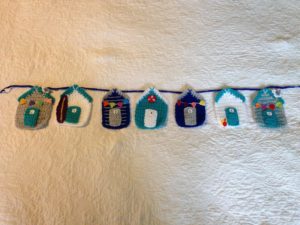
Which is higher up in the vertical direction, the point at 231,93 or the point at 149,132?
the point at 231,93

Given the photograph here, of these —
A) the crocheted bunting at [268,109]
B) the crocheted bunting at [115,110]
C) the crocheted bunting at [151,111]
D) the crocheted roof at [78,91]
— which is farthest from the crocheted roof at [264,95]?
the crocheted roof at [78,91]

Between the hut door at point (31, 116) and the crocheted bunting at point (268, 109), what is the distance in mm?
621

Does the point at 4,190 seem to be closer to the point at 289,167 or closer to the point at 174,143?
the point at 174,143

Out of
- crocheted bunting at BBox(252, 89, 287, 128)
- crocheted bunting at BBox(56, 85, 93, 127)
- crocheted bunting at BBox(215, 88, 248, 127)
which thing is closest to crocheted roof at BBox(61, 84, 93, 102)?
crocheted bunting at BBox(56, 85, 93, 127)

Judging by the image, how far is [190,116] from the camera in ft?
2.53

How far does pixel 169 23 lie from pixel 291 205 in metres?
0.66

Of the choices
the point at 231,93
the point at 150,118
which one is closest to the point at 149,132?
the point at 150,118

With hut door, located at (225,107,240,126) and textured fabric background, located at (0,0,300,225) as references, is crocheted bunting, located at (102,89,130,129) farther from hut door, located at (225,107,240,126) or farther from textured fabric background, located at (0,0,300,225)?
hut door, located at (225,107,240,126)

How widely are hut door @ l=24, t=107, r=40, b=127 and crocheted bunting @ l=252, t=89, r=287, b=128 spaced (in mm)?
621

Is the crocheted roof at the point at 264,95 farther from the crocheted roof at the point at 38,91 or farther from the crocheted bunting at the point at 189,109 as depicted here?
the crocheted roof at the point at 38,91

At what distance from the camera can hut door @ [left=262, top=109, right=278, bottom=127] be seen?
0.75 m

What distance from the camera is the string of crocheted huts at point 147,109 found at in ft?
2.51

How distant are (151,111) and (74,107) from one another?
8.8 inches

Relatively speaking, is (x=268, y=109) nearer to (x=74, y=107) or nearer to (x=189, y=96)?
(x=189, y=96)
